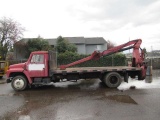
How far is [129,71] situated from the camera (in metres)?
12.0

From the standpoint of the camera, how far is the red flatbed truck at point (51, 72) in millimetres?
11289

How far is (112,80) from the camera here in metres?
11.8

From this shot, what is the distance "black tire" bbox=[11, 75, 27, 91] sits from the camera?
1131 centimetres

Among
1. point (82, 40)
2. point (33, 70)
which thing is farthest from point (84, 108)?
point (82, 40)

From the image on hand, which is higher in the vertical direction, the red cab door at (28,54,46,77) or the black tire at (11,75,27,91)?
the red cab door at (28,54,46,77)

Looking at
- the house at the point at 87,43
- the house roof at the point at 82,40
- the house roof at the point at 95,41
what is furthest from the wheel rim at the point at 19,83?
the house roof at the point at 95,41

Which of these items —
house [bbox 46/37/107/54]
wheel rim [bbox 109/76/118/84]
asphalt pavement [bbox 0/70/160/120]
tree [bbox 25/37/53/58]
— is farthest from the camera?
house [bbox 46/37/107/54]

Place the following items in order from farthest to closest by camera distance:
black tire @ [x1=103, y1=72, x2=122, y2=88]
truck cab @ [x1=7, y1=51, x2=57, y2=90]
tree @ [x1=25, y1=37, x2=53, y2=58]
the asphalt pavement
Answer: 1. tree @ [x1=25, y1=37, x2=53, y2=58]
2. black tire @ [x1=103, y1=72, x2=122, y2=88]
3. truck cab @ [x1=7, y1=51, x2=57, y2=90]
4. the asphalt pavement

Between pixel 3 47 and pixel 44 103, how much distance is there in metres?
28.2

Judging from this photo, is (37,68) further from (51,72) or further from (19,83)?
(19,83)

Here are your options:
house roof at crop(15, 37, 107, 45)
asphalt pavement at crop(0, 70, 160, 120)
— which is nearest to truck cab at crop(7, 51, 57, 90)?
asphalt pavement at crop(0, 70, 160, 120)

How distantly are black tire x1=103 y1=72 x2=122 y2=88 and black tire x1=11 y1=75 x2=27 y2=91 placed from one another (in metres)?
4.92

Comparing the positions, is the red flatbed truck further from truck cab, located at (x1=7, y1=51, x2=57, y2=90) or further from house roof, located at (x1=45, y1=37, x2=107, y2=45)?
house roof, located at (x1=45, y1=37, x2=107, y2=45)

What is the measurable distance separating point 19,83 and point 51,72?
Answer: 2.04m
